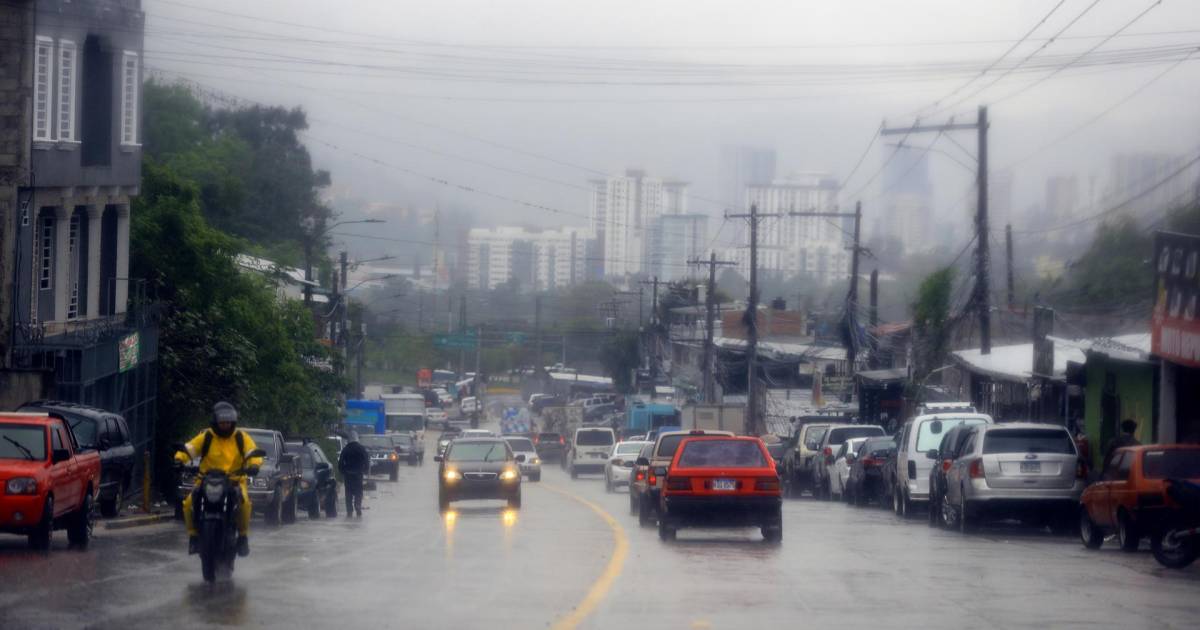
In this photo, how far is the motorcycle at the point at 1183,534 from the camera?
1686 cm

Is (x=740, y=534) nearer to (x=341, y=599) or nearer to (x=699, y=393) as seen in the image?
(x=341, y=599)

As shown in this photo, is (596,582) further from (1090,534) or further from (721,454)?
(1090,534)

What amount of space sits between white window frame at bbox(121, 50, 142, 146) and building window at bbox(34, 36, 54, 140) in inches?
137

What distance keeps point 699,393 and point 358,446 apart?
56641 mm

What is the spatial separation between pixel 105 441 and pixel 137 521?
253 centimetres

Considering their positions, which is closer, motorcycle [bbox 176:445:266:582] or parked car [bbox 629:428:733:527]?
motorcycle [bbox 176:445:266:582]

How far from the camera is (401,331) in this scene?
112 m

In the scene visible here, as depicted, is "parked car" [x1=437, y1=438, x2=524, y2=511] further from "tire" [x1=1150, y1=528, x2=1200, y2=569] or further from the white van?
"tire" [x1=1150, y1=528, x2=1200, y2=569]

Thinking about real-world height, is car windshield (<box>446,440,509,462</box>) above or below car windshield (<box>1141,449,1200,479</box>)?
below

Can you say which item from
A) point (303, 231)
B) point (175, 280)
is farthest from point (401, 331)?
point (175, 280)

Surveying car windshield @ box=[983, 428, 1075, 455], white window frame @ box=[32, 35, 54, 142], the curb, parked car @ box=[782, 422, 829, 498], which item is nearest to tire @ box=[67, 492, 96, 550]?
the curb

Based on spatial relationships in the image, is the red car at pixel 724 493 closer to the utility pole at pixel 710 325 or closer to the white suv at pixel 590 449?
the white suv at pixel 590 449

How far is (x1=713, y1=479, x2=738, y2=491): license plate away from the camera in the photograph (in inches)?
842

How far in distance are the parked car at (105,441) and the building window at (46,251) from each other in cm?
1003
